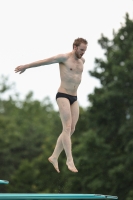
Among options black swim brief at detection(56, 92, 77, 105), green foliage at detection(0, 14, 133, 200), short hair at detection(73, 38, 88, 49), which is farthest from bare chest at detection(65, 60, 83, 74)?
green foliage at detection(0, 14, 133, 200)

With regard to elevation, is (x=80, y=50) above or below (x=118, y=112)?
above

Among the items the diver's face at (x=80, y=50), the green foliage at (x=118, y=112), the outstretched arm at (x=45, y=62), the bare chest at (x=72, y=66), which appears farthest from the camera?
the green foliage at (x=118, y=112)

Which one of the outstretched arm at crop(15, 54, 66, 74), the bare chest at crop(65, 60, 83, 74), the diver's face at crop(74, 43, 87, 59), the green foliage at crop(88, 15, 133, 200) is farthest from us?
the green foliage at crop(88, 15, 133, 200)

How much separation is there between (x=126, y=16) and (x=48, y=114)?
174 ft

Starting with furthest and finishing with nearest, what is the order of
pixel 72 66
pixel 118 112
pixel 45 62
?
pixel 118 112 → pixel 72 66 → pixel 45 62

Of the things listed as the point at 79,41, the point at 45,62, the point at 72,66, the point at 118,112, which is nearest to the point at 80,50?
the point at 79,41

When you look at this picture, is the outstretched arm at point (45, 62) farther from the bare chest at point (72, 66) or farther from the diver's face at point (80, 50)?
the diver's face at point (80, 50)

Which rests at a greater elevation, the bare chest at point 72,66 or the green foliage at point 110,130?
the bare chest at point 72,66

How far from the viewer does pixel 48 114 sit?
Answer: 95812mm

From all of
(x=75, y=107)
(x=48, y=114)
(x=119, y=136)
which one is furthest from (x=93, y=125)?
(x=48, y=114)

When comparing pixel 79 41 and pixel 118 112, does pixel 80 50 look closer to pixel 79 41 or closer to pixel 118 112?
pixel 79 41

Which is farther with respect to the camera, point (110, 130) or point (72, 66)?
point (110, 130)

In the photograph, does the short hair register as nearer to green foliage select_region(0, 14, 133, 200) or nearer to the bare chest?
the bare chest

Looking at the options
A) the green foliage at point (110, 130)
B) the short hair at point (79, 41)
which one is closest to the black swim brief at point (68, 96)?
the short hair at point (79, 41)
